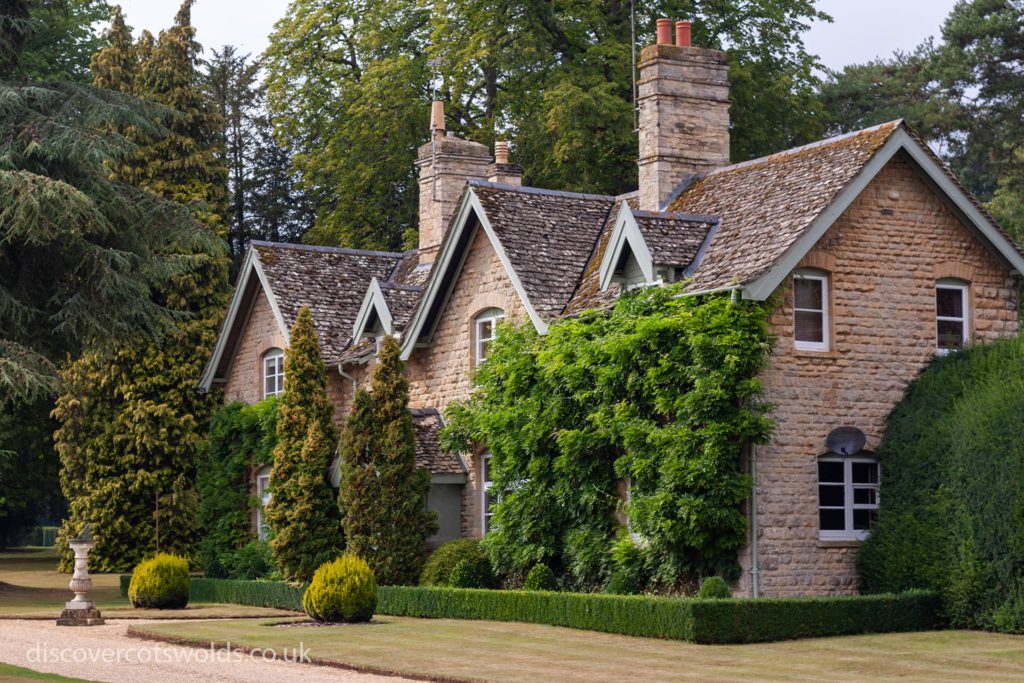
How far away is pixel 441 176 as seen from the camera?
3691 cm

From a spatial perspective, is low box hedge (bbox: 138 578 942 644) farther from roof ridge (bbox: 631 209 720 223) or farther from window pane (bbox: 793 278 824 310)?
roof ridge (bbox: 631 209 720 223)

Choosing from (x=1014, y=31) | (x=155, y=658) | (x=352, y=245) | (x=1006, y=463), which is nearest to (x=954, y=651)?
(x=1006, y=463)

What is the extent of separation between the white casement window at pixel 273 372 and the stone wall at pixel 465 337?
5.42 m

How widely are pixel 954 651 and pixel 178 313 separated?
2265cm

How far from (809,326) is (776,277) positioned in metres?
1.45

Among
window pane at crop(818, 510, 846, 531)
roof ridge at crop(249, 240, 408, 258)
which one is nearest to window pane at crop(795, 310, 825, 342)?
window pane at crop(818, 510, 846, 531)

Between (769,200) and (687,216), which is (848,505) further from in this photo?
(687,216)

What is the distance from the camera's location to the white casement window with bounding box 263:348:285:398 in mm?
37344

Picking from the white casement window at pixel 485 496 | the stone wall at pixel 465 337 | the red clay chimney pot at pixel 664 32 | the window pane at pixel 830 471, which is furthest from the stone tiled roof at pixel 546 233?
the window pane at pixel 830 471

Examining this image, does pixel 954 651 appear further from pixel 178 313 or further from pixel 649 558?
pixel 178 313

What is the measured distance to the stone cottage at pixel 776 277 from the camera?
2477 cm

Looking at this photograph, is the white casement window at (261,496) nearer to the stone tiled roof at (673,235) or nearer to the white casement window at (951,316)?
the stone tiled roof at (673,235)

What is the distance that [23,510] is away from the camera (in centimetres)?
6469

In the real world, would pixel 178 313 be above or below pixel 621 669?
above
